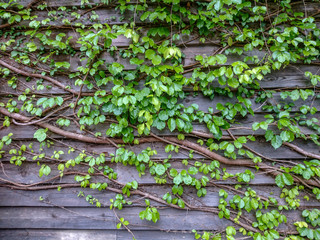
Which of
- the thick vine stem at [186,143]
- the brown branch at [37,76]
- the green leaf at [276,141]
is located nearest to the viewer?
the green leaf at [276,141]

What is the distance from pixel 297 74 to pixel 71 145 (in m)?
1.82

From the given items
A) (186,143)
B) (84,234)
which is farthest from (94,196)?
(186,143)

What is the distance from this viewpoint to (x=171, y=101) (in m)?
1.46

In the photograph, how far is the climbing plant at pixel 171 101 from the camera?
1421 millimetres

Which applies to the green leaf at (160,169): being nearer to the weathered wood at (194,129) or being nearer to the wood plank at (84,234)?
the weathered wood at (194,129)

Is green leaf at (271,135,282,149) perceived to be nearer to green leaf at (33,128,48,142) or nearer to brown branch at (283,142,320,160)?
brown branch at (283,142,320,160)

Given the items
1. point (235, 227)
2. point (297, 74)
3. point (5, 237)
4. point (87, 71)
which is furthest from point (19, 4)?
point (235, 227)

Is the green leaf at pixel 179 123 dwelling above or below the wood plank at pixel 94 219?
above

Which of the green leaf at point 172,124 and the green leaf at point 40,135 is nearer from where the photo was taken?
the green leaf at point 172,124

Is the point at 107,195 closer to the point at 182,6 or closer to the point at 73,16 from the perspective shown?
the point at 73,16

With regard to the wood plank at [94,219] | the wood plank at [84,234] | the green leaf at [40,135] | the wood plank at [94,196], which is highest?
the green leaf at [40,135]

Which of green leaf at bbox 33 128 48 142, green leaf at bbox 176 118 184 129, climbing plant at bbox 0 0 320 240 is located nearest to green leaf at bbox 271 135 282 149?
climbing plant at bbox 0 0 320 240

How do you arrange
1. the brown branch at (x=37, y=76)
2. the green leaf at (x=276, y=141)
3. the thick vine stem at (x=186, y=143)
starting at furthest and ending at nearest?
the brown branch at (x=37, y=76)
the thick vine stem at (x=186, y=143)
the green leaf at (x=276, y=141)

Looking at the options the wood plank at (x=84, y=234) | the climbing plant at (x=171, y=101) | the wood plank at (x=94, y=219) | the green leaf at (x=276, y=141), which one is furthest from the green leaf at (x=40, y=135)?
the green leaf at (x=276, y=141)
